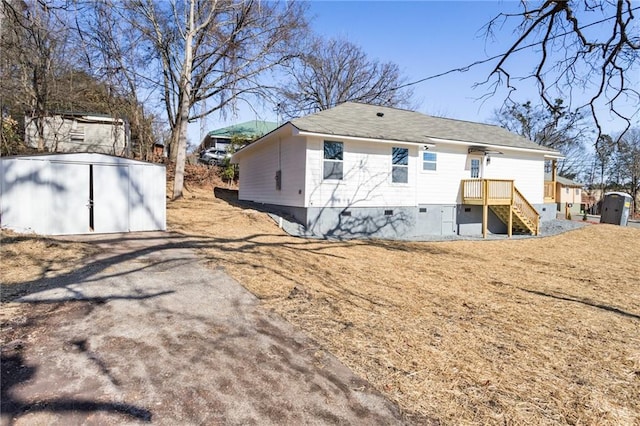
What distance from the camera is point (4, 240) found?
6.84 m

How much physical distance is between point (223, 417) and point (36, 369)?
64.7 inches

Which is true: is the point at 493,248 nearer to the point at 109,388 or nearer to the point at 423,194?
the point at 423,194

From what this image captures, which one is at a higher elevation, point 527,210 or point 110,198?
point 110,198

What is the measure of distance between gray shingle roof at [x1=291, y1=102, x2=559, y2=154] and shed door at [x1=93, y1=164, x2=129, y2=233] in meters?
5.55

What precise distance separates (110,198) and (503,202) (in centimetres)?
1464

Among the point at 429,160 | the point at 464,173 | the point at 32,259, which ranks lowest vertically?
the point at 32,259

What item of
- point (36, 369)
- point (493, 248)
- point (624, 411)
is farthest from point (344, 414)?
point (493, 248)

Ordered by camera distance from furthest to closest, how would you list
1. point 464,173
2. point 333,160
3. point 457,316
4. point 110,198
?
1. point 464,173
2. point 333,160
3. point 110,198
4. point 457,316

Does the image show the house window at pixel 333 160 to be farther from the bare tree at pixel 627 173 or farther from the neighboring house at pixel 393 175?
the bare tree at pixel 627 173

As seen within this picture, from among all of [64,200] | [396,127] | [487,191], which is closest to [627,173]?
[487,191]

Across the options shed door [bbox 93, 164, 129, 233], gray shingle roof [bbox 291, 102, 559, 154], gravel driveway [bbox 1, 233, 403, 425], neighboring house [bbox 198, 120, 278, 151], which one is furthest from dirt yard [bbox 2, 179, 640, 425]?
neighboring house [bbox 198, 120, 278, 151]

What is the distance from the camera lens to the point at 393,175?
13.8 metres

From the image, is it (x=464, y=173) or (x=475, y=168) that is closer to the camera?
(x=464, y=173)

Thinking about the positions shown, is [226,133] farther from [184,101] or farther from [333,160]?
[333,160]
